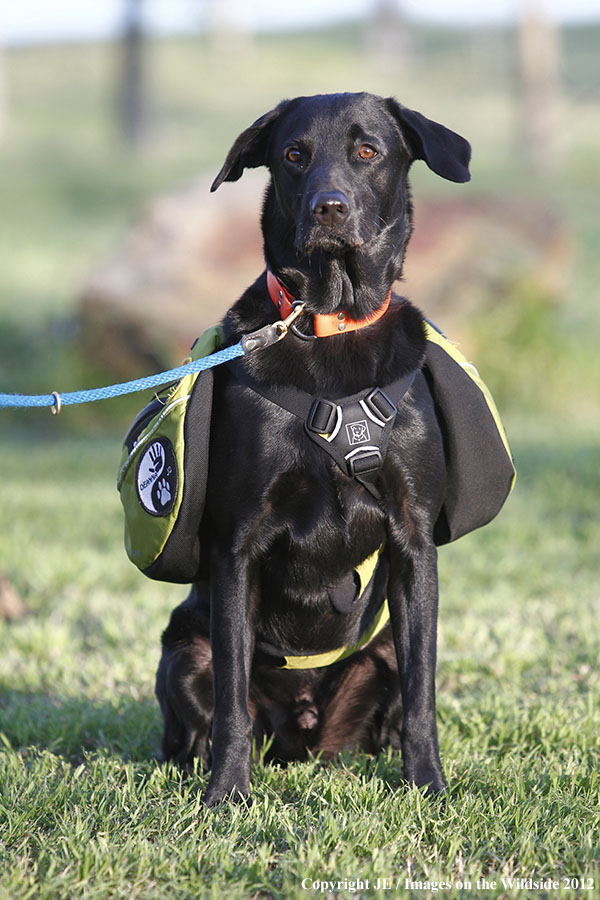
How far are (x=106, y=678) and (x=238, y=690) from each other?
1.42m

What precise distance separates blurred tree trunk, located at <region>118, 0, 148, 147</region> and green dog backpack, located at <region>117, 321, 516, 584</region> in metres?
23.1

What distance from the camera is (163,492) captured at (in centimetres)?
280

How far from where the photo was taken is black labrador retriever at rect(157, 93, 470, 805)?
271cm

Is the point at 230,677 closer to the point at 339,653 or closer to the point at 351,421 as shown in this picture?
the point at 339,653

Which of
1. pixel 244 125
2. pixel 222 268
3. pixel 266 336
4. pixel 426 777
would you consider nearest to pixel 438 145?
pixel 266 336

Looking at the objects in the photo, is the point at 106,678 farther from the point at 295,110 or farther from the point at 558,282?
the point at 558,282

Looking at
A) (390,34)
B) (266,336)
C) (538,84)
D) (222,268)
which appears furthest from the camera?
(390,34)

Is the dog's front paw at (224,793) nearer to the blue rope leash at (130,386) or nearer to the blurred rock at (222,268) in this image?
the blue rope leash at (130,386)

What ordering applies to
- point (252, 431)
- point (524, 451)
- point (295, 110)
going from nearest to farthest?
1. point (252, 431)
2. point (295, 110)
3. point (524, 451)

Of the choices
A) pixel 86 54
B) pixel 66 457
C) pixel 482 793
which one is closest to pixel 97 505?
pixel 66 457

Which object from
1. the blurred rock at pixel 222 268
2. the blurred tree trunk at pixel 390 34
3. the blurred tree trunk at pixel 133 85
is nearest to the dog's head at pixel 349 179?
the blurred rock at pixel 222 268

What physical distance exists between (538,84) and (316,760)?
2316 cm

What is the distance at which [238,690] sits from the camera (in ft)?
8.90

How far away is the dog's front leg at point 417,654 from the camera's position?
2.75m
